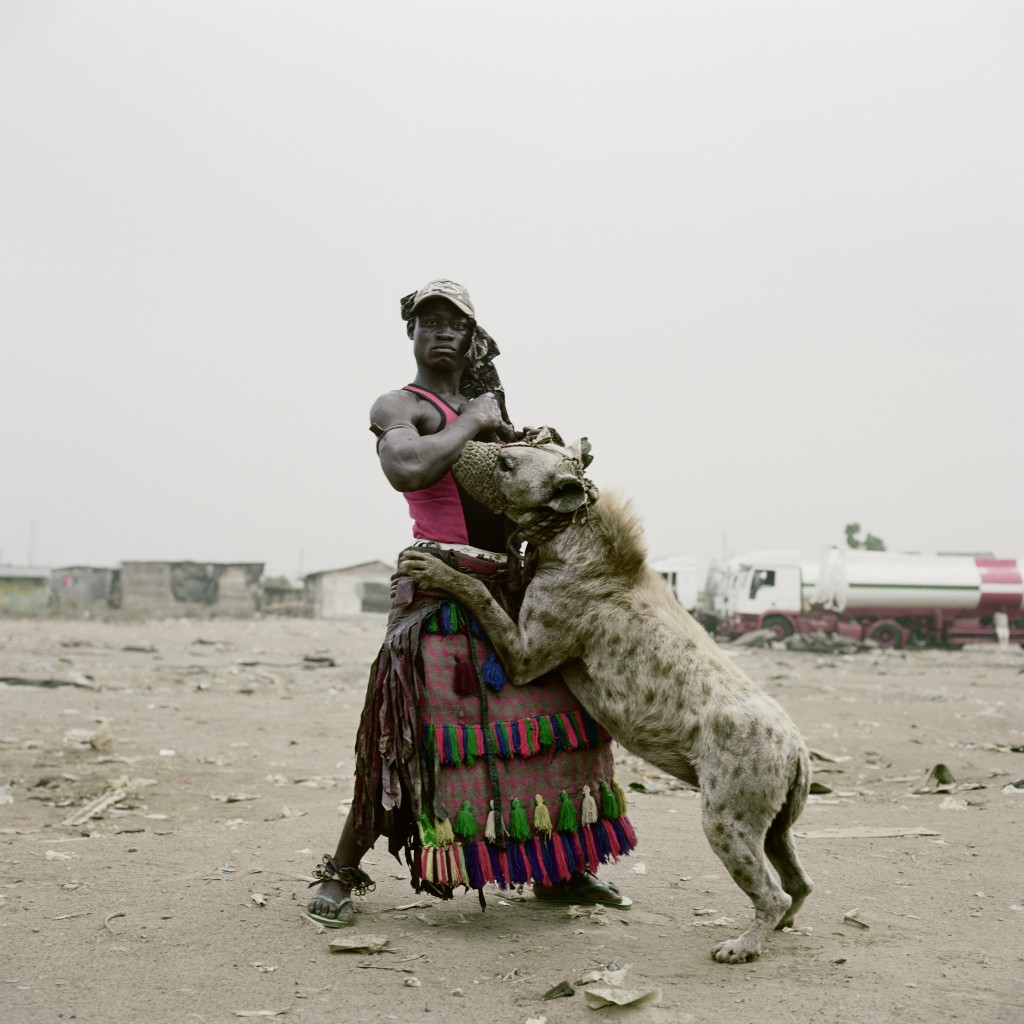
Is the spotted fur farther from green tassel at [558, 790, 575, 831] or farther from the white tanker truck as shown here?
the white tanker truck

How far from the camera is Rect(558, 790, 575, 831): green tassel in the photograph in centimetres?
419

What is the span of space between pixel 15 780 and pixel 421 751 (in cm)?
537

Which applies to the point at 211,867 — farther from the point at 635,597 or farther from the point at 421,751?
the point at 635,597

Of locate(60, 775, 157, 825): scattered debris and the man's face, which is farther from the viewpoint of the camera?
locate(60, 775, 157, 825): scattered debris

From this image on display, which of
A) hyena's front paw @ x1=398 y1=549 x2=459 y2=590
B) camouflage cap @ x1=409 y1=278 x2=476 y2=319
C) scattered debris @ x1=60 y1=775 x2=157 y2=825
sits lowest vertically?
scattered debris @ x1=60 y1=775 x2=157 y2=825

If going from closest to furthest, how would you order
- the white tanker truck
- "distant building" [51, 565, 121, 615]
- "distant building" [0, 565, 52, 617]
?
the white tanker truck < "distant building" [0, 565, 52, 617] < "distant building" [51, 565, 121, 615]

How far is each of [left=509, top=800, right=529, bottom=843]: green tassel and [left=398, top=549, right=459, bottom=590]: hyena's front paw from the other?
36.6 inches

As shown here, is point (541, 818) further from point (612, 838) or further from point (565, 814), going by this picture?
point (612, 838)

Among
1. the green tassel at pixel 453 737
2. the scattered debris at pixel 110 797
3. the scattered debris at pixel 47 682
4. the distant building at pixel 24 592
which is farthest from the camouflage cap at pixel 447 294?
the distant building at pixel 24 592

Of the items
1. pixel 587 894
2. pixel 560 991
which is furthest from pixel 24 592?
pixel 560 991

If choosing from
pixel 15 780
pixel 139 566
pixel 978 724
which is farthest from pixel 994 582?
pixel 139 566

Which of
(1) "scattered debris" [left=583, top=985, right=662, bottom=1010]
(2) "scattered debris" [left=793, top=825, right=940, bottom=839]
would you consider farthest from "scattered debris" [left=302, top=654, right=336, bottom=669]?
(1) "scattered debris" [left=583, top=985, right=662, bottom=1010]

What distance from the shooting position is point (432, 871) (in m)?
3.94

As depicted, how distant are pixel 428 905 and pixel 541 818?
0.89 m
